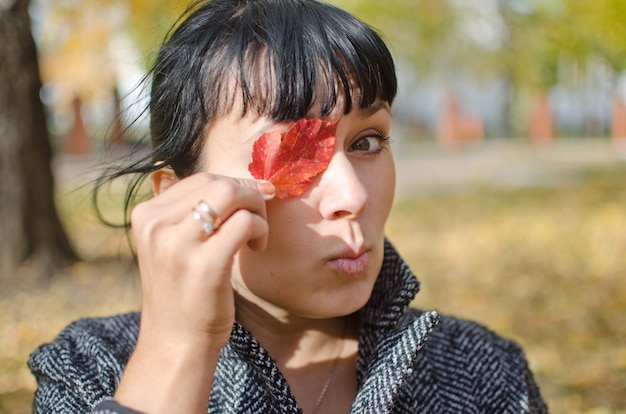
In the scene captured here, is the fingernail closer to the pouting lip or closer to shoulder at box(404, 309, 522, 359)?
the pouting lip

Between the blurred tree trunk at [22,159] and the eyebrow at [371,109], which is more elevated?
the eyebrow at [371,109]

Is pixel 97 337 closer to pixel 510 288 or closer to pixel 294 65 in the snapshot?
pixel 294 65

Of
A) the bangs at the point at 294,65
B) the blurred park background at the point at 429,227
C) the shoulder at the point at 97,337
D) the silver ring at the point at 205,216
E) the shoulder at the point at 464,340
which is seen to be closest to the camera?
the silver ring at the point at 205,216

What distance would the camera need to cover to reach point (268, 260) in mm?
1546

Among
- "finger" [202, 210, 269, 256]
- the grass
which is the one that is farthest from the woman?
the grass

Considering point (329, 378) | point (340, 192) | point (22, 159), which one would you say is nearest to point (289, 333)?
point (329, 378)

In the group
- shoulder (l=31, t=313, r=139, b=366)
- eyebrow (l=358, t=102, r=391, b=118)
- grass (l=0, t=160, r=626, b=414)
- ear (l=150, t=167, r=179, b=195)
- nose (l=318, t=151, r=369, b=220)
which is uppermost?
eyebrow (l=358, t=102, r=391, b=118)

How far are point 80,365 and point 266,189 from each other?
0.70 m

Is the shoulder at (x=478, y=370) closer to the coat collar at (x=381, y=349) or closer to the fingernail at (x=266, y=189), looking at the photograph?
the coat collar at (x=381, y=349)

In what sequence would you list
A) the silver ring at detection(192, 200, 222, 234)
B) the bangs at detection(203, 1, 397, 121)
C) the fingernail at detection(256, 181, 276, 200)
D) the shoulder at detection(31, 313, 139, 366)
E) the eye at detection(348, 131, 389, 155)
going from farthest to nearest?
the shoulder at detection(31, 313, 139, 366), the eye at detection(348, 131, 389, 155), the bangs at detection(203, 1, 397, 121), the fingernail at detection(256, 181, 276, 200), the silver ring at detection(192, 200, 222, 234)

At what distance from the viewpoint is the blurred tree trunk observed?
5734 mm

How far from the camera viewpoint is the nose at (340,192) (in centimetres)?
148

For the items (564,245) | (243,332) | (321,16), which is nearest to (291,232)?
(243,332)

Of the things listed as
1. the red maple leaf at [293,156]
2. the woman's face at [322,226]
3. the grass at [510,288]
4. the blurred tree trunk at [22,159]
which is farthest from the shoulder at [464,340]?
the blurred tree trunk at [22,159]
